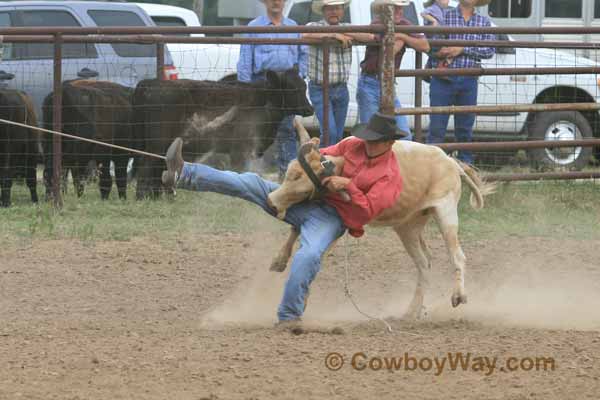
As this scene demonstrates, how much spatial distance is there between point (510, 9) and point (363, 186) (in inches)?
414

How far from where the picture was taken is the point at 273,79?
37.3 ft

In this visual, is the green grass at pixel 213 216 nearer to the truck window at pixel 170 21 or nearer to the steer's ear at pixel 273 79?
the steer's ear at pixel 273 79

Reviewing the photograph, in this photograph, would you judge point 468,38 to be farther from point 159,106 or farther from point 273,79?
point 159,106

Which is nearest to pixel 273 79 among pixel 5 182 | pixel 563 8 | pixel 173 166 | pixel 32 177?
pixel 32 177

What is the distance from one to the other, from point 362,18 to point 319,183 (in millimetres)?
7741

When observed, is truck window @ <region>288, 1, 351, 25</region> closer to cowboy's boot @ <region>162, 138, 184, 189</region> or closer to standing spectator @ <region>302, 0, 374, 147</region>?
standing spectator @ <region>302, 0, 374, 147</region>

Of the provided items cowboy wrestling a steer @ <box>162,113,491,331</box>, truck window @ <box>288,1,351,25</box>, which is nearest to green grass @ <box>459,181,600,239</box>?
cowboy wrestling a steer @ <box>162,113,491,331</box>

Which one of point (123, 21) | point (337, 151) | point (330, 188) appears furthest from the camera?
point (123, 21)

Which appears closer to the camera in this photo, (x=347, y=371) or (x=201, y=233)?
(x=347, y=371)

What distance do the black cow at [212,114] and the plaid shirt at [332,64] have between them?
0.27 meters

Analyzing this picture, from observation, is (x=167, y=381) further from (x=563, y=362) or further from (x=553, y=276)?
(x=553, y=276)

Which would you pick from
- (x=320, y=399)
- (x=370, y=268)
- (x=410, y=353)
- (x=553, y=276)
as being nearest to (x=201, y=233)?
(x=370, y=268)

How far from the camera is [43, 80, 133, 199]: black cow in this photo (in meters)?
11.2

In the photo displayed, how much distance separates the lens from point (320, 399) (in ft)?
16.6
